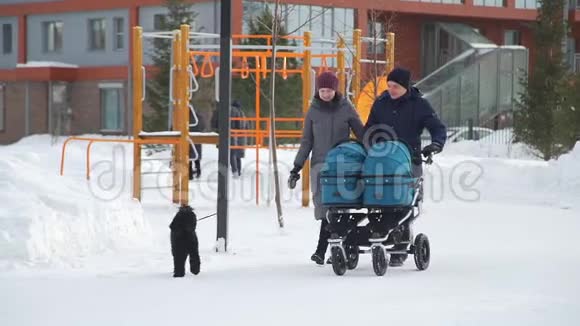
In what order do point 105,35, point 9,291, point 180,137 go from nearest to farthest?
point 9,291 < point 180,137 < point 105,35

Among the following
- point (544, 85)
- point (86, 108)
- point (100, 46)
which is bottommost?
point (86, 108)

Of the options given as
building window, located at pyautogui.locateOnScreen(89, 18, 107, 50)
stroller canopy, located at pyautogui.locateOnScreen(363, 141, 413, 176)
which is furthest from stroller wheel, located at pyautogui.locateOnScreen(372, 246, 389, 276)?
building window, located at pyautogui.locateOnScreen(89, 18, 107, 50)

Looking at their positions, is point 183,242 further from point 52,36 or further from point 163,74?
point 52,36

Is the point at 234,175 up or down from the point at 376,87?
down

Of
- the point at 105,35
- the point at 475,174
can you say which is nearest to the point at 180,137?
the point at 475,174

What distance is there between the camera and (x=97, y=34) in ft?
180

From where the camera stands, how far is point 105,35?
5416 centimetres

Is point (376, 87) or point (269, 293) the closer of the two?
point (269, 293)

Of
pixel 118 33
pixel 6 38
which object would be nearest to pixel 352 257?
pixel 118 33

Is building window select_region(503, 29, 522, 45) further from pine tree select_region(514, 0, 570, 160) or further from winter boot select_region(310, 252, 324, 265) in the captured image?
winter boot select_region(310, 252, 324, 265)

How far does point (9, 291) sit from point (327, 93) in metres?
3.54

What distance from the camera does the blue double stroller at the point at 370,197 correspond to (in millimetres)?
10453

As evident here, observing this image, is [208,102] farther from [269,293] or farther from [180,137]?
[269,293]

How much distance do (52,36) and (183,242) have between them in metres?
47.5
